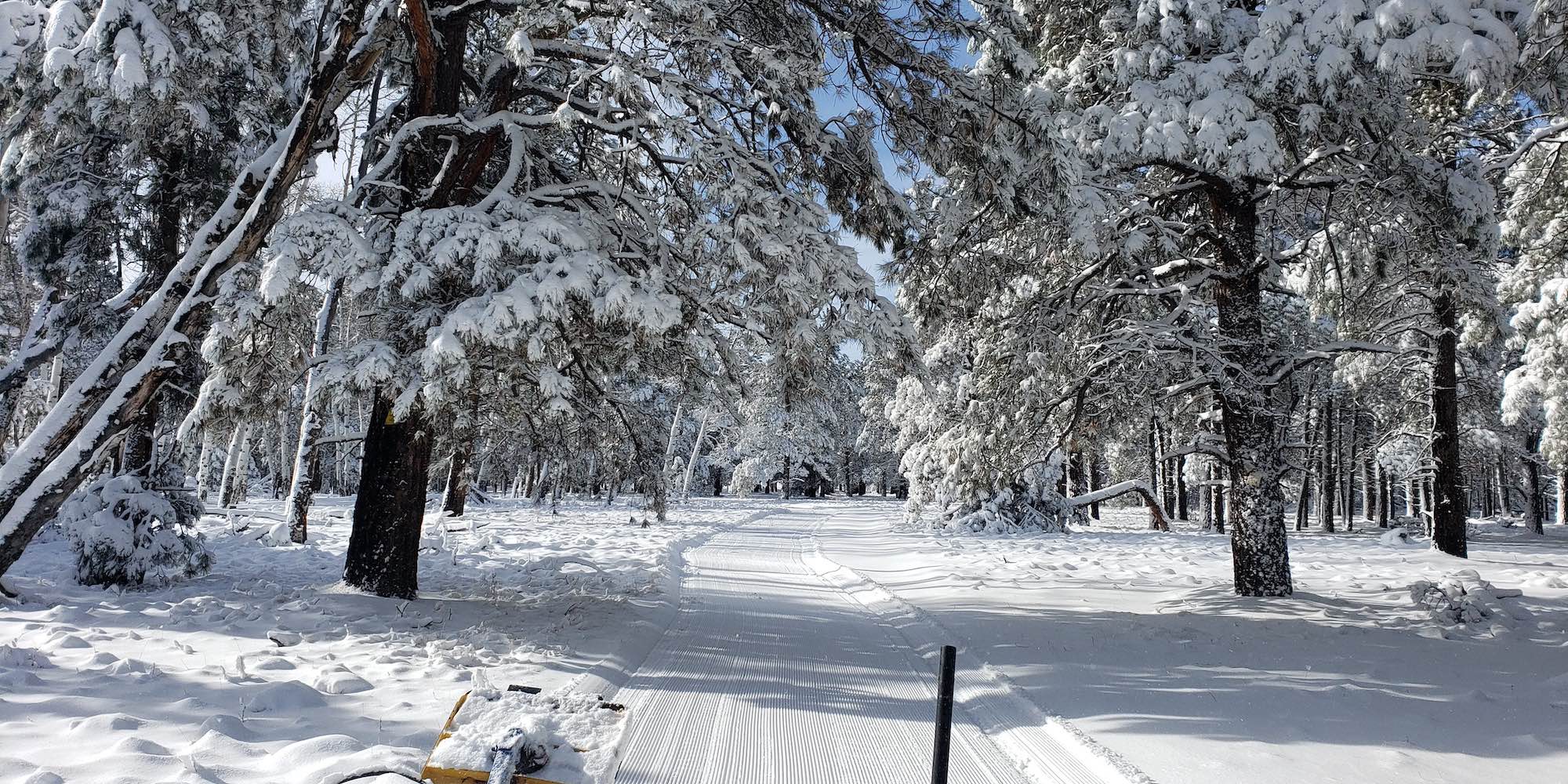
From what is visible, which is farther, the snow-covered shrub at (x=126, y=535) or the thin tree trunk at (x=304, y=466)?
the thin tree trunk at (x=304, y=466)

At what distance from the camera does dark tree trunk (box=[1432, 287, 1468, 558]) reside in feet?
45.8

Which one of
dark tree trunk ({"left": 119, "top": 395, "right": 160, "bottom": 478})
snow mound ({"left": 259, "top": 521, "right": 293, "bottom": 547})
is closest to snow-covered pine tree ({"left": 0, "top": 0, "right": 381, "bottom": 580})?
dark tree trunk ({"left": 119, "top": 395, "right": 160, "bottom": 478})

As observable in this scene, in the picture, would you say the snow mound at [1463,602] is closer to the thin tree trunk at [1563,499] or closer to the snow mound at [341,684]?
the snow mound at [341,684]

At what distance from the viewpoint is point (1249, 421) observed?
A: 866 centimetres

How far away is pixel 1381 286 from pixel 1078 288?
5.86 meters

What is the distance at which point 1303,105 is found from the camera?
698 cm

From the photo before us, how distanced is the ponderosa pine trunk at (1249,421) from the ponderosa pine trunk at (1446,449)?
8.32 m

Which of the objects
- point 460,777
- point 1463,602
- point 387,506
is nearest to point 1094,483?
point 1463,602

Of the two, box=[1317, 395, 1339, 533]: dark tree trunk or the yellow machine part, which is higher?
box=[1317, 395, 1339, 533]: dark tree trunk

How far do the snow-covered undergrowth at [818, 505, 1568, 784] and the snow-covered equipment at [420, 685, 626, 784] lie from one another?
2.93 metres

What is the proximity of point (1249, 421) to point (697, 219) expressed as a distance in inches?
270

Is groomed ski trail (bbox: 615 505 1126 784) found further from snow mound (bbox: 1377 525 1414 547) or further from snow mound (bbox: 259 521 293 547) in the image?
snow mound (bbox: 1377 525 1414 547)

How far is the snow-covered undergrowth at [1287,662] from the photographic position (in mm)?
4160

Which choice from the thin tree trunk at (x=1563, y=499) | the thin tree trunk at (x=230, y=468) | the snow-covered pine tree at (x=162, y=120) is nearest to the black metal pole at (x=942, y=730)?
the snow-covered pine tree at (x=162, y=120)
